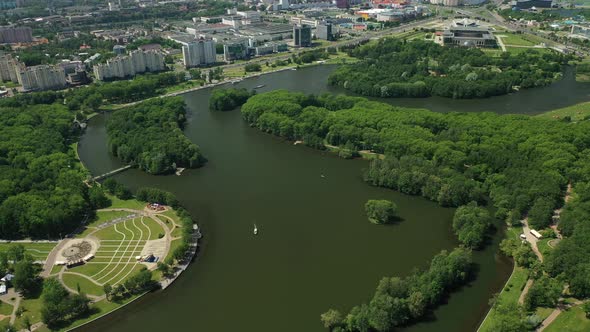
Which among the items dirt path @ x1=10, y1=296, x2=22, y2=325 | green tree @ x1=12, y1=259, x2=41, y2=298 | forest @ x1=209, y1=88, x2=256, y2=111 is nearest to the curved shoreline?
dirt path @ x1=10, y1=296, x2=22, y2=325

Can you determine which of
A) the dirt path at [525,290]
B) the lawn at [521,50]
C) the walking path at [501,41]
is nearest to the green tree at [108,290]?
the dirt path at [525,290]

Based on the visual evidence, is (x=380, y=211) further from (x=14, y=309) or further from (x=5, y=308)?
(x=5, y=308)

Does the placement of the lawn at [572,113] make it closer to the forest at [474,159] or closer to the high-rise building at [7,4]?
the forest at [474,159]

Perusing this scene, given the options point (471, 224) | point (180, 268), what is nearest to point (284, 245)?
point (180, 268)

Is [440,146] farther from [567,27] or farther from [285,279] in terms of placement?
[567,27]

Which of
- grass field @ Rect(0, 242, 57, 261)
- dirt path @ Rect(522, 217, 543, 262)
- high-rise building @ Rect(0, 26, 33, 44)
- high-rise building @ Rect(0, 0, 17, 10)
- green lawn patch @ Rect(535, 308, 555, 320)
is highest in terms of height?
high-rise building @ Rect(0, 0, 17, 10)

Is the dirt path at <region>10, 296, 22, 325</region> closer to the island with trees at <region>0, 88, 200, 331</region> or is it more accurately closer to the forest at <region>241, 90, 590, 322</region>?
the island with trees at <region>0, 88, 200, 331</region>
